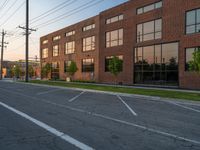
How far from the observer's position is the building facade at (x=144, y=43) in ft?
85.6

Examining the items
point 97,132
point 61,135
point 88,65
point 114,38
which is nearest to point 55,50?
point 88,65

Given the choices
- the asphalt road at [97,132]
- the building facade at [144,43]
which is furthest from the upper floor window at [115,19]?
the asphalt road at [97,132]

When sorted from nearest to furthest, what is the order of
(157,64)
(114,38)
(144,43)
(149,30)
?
(157,64) → (149,30) → (144,43) → (114,38)

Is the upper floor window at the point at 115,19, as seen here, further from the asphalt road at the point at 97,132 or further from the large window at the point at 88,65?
the asphalt road at the point at 97,132

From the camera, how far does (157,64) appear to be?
1170 inches

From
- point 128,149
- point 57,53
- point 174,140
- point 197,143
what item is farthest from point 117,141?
point 57,53

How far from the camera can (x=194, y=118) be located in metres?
9.98

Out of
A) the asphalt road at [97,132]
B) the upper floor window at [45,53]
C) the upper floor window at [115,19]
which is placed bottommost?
the asphalt road at [97,132]

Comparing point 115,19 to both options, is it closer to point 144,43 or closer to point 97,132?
point 144,43

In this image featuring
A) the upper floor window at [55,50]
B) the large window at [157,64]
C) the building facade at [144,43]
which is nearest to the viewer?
the building facade at [144,43]

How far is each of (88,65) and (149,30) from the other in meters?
16.2

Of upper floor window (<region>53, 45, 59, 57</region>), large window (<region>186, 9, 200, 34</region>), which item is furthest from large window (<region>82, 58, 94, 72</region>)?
large window (<region>186, 9, 200, 34</region>)

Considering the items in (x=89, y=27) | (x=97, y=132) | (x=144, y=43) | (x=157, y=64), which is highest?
(x=89, y=27)

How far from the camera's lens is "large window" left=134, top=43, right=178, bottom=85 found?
27688 millimetres
